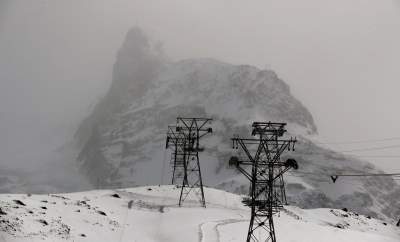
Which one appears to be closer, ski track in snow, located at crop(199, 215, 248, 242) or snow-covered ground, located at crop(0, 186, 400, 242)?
snow-covered ground, located at crop(0, 186, 400, 242)

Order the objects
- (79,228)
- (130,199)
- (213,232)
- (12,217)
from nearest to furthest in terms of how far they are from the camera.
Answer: (12,217) → (79,228) → (213,232) → (130,199)

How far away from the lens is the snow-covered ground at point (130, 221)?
45.6 m

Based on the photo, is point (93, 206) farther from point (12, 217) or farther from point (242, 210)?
point (242, 210)

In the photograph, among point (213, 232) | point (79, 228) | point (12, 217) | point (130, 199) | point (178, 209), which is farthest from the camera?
point (130, 199)

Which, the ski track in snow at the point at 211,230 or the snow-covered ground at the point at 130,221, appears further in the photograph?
the ski track in snow at the point at 211,230

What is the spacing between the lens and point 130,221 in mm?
57844

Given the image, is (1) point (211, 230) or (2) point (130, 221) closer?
(1) point (211, 230)

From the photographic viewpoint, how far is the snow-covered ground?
150 feet

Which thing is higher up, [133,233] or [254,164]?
[254,164]

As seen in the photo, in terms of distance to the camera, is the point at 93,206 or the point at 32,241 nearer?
the point at 32,241

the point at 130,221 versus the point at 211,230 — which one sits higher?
the point at 211,230

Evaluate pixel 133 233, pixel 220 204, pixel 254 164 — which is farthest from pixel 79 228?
pixel 220 204

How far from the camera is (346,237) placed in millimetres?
60125

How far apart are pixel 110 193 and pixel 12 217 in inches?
1348
